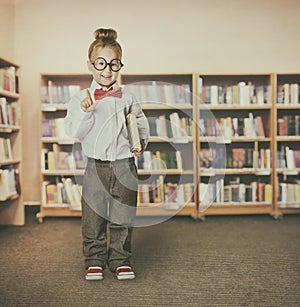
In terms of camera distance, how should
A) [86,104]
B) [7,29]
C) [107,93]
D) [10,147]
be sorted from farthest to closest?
[7,29], [10,147], [107,93], [86,104]

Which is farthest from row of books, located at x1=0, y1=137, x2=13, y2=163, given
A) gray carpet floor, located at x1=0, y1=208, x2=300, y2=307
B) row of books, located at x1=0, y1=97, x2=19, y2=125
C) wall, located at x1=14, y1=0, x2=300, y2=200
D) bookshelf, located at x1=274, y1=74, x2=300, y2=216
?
bookshelf, located at x1=274, y1=74, x2=300, y2=216

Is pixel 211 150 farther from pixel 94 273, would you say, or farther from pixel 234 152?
pixel 94 273

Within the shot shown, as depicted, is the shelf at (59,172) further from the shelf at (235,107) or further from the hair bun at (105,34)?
the hair bun at (105,34)

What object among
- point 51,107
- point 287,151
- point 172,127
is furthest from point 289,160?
point 51,107

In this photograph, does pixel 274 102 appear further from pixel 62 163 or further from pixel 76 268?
pixel 76 268

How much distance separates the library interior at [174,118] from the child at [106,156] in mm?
734

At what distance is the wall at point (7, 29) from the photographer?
4.16m

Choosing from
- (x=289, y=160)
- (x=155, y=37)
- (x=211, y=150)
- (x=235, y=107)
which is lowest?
(x=289, y=160)

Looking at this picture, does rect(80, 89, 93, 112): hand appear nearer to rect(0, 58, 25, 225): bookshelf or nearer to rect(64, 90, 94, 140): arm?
rect(64, 90, 94, 140): arm

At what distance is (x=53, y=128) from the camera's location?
4.09m

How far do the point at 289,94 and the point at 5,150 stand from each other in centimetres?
279

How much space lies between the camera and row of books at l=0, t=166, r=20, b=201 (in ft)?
11.4

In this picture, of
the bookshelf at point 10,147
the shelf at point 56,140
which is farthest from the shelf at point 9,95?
the shelf at point 56,140

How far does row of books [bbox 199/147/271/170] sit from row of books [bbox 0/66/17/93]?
1.90 m
